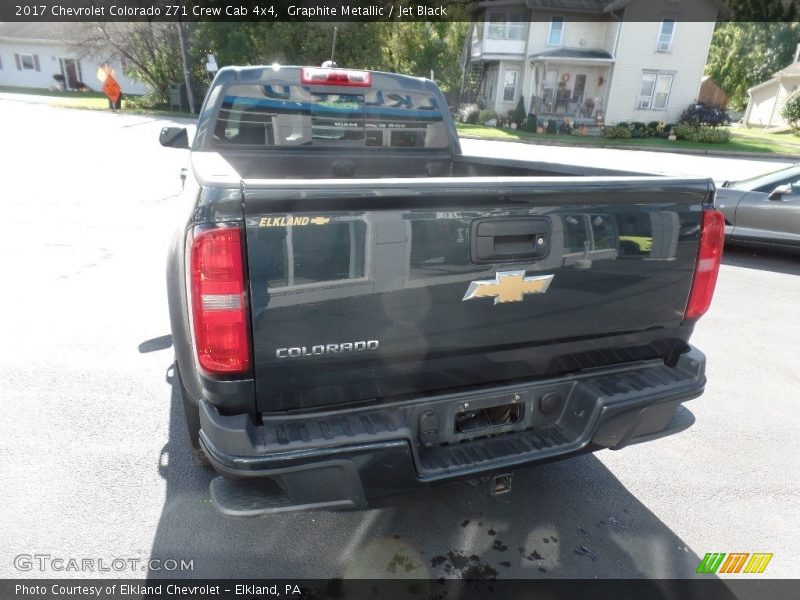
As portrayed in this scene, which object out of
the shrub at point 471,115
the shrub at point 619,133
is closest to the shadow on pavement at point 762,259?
the shrub at point 619,133

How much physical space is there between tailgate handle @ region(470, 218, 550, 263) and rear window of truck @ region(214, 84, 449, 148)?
8.00 feet

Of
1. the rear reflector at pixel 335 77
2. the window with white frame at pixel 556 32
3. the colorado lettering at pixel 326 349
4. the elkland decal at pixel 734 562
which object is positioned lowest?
the elkland decal at pixel 734 562

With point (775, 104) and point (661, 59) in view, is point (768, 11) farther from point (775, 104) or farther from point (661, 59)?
point (661, 59)

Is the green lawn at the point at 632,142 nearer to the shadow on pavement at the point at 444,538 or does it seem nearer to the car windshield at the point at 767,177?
the car windshield at the point at 767,177

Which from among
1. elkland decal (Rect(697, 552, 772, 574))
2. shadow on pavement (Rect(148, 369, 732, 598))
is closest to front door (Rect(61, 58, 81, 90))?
shadow on pavement (Rect(148, 369, 732, 598))

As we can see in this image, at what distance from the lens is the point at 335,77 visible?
4.29m

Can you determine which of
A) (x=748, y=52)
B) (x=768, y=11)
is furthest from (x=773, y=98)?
(x=768, y=11)

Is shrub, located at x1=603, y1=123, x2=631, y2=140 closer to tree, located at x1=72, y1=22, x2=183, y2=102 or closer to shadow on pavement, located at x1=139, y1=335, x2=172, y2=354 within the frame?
tree, located at x1=72, y1=22, x2=183, y2=102

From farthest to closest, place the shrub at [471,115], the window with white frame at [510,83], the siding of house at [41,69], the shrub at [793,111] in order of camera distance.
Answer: the siding of house at [41,69], the shrub at [793,111], the window with white frame at [510,83], the shrub at [471,115]

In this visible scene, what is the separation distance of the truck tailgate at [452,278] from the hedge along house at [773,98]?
45816 millimetres

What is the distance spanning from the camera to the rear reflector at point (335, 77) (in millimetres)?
4230

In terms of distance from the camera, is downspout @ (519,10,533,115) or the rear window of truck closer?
the rear window of truck

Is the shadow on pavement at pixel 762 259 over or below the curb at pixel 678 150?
below

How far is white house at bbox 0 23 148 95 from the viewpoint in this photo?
4576 centimetres
